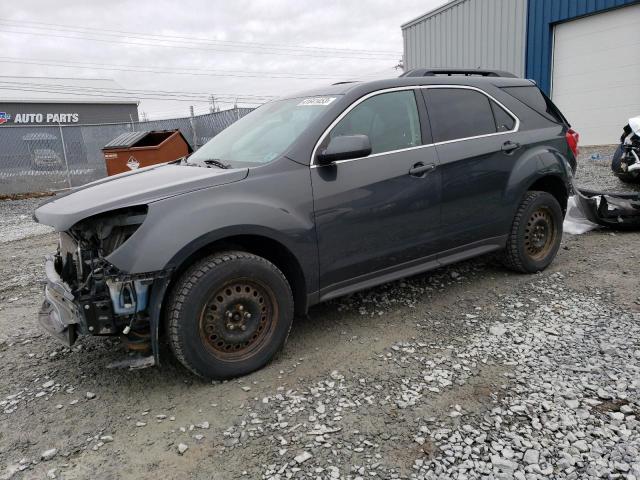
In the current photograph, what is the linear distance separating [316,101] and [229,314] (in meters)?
1.73

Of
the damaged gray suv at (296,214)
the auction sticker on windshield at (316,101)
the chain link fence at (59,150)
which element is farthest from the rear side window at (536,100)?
the chain link fence at (59,150)

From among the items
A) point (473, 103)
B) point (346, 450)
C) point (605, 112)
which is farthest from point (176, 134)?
point (605, 112)

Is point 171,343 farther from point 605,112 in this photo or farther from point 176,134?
point 605,112

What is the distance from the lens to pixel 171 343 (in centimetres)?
285

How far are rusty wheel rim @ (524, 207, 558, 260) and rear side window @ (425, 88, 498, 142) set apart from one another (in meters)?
0.95

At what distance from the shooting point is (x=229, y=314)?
2.99 metres

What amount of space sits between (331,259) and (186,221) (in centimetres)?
102

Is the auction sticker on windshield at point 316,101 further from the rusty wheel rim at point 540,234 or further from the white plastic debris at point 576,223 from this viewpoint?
the white plastic debris at point 576,223

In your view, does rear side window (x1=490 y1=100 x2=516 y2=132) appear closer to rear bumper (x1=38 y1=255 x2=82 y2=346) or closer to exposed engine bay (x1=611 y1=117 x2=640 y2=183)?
rear bumper (x1=38 y1=255 x2=82 y2=346)

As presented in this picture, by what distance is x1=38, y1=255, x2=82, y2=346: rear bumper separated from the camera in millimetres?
2830

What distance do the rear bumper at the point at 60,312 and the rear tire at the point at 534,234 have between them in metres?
3.55

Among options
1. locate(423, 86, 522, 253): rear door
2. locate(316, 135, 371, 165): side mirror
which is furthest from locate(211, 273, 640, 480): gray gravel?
locate(316, 135, 371, 165): side mirror

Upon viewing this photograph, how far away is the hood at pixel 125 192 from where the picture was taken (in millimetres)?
2781

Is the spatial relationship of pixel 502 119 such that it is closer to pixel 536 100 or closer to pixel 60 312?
pixel 536 100
